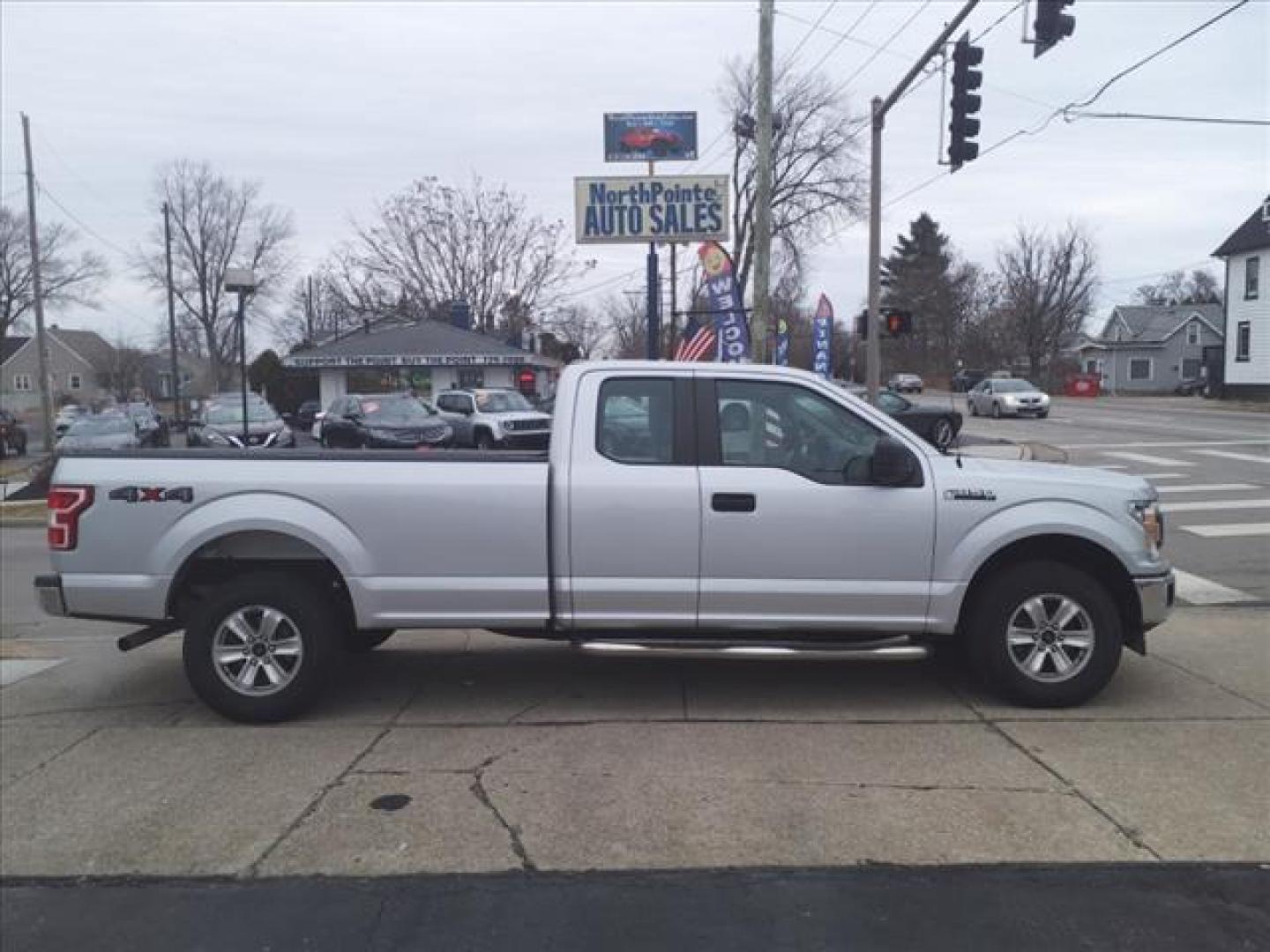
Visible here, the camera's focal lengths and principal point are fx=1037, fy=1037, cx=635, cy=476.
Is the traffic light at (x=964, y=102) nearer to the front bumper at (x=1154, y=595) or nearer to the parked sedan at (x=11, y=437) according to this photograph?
the front bumper at (x=1154, y=595)

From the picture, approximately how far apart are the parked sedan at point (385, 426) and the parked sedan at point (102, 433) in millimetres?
5377

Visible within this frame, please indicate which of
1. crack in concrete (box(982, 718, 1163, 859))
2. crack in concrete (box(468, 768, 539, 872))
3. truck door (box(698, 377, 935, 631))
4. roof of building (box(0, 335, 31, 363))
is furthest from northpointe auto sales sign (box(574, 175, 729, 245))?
roof of building (box(0, 335, 31, 363))

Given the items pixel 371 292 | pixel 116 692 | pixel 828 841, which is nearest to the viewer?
pixel 828 841

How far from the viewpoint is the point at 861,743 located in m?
4.94

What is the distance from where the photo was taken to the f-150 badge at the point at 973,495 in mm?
5277

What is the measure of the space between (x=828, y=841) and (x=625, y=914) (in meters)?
0.91

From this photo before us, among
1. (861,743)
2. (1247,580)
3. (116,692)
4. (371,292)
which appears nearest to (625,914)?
(861,743)

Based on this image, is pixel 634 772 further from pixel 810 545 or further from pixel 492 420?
pixel 492 420

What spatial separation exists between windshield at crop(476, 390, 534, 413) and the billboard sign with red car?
667 centimetres

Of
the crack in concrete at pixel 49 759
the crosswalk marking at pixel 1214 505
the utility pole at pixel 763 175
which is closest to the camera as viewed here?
the crack in concrete at pixel 49 759

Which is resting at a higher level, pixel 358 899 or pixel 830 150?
pixel 830 150

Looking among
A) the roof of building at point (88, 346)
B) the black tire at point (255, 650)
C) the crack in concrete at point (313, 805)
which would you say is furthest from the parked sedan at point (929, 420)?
the roof of building at point (88, 346)

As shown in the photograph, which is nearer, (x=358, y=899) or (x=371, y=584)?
(x=358, y=899)

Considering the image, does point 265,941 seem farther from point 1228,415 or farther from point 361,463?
point 1228,415
